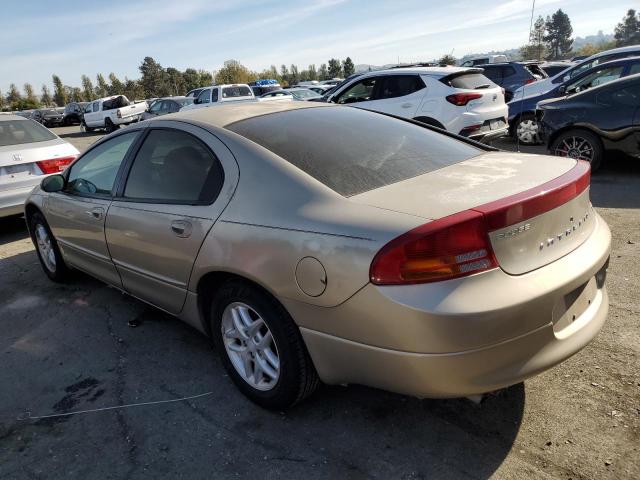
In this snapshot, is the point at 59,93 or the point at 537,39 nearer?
the point at 537,39

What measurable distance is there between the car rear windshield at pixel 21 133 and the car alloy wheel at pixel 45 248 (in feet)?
7.95

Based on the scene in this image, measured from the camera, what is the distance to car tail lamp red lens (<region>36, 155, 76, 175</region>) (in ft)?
21.6

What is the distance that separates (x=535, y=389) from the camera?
2.67m

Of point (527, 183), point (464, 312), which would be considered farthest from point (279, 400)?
point (527, 183)

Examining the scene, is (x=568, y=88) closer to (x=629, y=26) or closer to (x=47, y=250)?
(x=47, y=250)

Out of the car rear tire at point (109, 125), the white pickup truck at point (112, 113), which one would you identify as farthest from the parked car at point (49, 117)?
the car rear tire at point (109, 125)

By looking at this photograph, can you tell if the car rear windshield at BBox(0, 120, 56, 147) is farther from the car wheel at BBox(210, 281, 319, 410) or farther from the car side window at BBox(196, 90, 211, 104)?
the car side window at BBox(196, 90, 211, 104)

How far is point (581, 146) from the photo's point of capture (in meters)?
7.34

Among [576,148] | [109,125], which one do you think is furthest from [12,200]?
[109,125]

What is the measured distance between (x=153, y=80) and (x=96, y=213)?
6094 centimetres

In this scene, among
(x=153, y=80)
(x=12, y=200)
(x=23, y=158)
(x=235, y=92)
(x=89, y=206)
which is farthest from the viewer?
(x=153, y=80)

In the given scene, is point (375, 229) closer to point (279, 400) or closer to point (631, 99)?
point (279, 400)

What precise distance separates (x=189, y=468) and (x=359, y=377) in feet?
2.93

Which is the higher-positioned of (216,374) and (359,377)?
(359,377)
